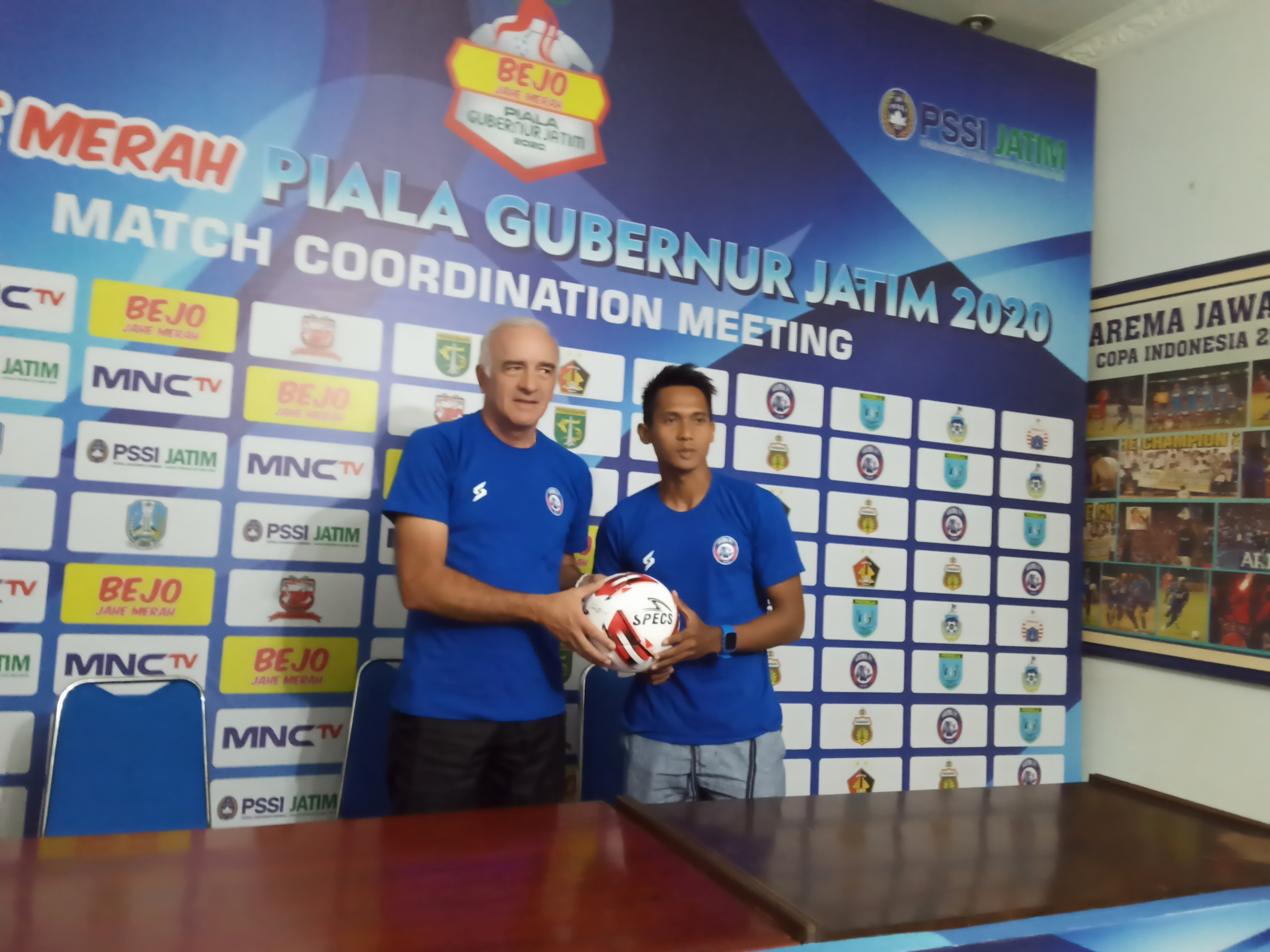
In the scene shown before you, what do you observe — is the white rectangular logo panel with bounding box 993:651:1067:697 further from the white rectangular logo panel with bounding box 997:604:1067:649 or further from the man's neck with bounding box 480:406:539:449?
the man's neck with bounding box 480:406:539:449

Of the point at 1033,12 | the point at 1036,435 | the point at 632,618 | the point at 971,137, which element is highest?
the point at 1033,12

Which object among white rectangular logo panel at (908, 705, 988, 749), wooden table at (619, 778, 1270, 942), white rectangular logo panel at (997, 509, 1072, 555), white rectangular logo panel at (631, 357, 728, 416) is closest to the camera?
wooden table at (619, 778, 1270, 942)

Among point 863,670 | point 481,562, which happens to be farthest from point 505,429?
point 863,670

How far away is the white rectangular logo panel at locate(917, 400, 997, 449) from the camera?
134 inches

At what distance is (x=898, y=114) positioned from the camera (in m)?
3.44

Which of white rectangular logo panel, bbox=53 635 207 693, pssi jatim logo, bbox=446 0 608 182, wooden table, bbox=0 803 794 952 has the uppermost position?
pssi jatim logo, bbox=446 0 608 182

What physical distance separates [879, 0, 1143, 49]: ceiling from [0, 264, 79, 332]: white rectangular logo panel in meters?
3.07

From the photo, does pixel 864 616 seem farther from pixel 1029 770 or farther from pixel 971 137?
pixel 971 137

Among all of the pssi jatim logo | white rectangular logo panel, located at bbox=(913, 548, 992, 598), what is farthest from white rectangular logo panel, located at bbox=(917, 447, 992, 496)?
the pssi jatim logo

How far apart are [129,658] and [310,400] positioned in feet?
2.82

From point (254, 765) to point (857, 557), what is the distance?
2.14 metres

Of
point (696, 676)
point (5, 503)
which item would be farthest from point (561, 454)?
point (5, 503)

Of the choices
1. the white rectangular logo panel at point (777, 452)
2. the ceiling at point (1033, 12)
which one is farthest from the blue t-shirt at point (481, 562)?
the ceiling at point (1033, 12)

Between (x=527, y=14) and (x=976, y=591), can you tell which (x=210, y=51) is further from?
(x=976, y=591)
